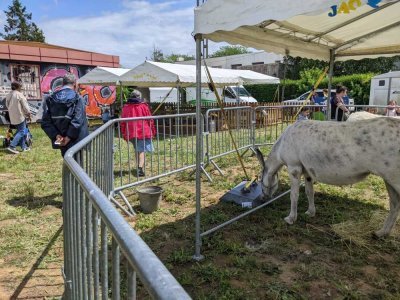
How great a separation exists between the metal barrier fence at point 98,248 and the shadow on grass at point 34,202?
7.99 ft

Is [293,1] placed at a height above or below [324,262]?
above

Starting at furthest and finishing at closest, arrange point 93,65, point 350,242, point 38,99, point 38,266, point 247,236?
point 93,65 → point 38,99 → point 247,236 → point 350,242 → point 38,266

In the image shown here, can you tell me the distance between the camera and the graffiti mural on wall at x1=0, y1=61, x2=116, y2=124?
58.6 feet

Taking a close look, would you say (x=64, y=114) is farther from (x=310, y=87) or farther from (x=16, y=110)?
(x=310, y=87)

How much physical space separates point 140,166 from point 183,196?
53.6 inches

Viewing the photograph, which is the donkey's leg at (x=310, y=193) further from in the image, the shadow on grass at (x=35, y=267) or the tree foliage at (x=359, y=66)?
the tree foliage at (x=359, y=66)


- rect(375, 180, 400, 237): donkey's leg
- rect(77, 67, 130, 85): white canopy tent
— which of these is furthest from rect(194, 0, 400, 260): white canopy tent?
rect(77, 67, 130, 85): white canopy tent

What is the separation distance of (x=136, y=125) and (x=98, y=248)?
15.2ft

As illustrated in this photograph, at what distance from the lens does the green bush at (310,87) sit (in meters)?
23.3

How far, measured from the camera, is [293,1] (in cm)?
272

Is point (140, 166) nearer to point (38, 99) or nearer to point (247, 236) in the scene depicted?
point (247, 236)

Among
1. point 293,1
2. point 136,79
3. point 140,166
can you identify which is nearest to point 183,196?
point 140,166

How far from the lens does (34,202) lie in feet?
18.6

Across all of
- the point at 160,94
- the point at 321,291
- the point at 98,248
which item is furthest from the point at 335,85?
the point at 98,248
